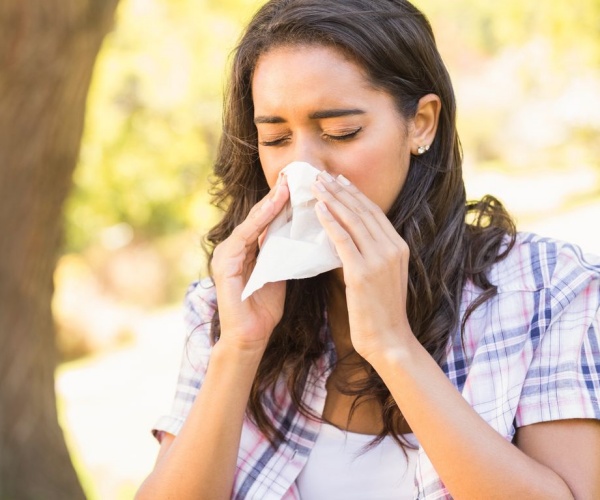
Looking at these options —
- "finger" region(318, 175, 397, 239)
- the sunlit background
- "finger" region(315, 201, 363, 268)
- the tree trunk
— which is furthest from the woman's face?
the sunlit background

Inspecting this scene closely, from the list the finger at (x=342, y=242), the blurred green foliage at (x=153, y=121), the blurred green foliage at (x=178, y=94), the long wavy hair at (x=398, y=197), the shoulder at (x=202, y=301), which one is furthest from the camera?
the blurred green foliage at (x=153, y=121)

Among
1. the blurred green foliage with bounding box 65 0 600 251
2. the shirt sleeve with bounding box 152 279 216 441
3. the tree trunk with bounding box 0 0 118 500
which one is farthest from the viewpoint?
the blurred green foliage with bounding box 65 0 600 251

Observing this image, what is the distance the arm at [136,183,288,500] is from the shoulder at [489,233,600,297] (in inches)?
24.8

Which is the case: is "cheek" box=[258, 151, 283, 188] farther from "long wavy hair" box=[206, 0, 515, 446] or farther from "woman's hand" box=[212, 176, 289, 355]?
"long wavy hair" box=[206, 0, 515, 446]

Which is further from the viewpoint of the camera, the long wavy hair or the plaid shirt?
the long wavy hair

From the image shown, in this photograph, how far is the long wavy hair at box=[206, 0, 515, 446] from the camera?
2242 mm

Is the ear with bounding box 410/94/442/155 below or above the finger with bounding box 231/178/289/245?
above

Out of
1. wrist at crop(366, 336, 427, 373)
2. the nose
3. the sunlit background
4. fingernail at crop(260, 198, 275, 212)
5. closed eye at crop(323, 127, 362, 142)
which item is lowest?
wrist at crop(366, 336, 427, 373)

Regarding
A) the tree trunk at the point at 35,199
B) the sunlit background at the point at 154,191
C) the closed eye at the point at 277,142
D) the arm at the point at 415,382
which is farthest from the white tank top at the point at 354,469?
the sunlit background at the point at 154,191

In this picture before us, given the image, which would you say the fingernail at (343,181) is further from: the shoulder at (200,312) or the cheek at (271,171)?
the shoulder at (200,312)

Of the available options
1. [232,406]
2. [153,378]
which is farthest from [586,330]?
[153,378]

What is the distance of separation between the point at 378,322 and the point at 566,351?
0.47 m

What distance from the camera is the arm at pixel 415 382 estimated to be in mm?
1903

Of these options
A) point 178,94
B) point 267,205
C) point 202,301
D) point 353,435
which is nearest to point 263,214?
point 267,205
